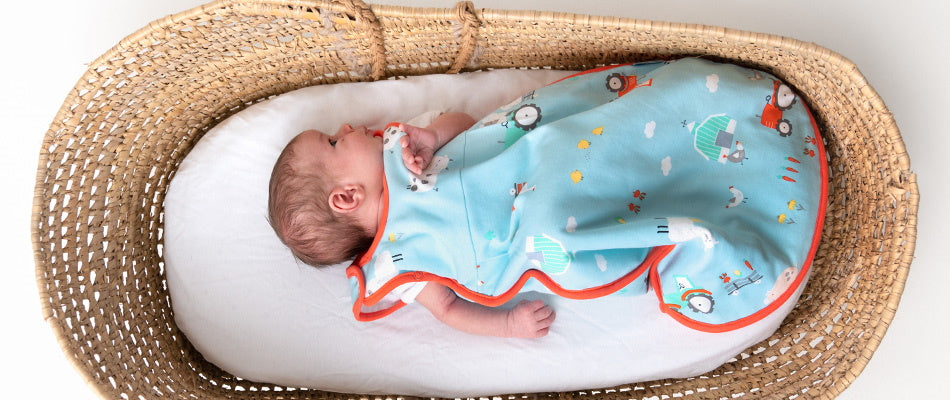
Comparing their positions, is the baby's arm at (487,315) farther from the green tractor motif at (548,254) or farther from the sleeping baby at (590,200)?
the green tractor motif at (548,254)

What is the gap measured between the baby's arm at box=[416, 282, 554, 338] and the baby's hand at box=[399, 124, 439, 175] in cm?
24

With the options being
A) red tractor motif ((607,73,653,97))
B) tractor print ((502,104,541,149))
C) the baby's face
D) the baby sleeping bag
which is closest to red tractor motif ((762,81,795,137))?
the baby sleeping bag

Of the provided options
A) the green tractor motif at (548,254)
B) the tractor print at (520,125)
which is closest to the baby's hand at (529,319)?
the green tractor motif at (548,254)

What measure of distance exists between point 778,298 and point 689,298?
0.16 m

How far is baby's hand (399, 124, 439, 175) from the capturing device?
1243mm

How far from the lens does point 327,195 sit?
1.23 meters

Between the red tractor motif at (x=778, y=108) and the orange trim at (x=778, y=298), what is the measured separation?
0.08 meters

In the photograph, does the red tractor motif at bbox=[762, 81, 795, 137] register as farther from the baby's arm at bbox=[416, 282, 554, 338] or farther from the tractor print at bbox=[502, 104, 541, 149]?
the baby's arm at bbox=[416, 282, 554, 338]

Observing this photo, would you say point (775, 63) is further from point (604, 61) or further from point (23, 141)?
point (23, 141)

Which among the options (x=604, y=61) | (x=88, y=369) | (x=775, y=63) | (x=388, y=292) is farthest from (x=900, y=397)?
(x=88, y=369)

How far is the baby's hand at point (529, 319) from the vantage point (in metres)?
1.31

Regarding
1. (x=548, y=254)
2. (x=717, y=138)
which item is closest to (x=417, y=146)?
(x=548, y=254)

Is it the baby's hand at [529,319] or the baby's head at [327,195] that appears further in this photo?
the baby's hand at [529,319]

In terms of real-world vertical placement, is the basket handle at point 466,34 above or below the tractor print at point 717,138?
above
